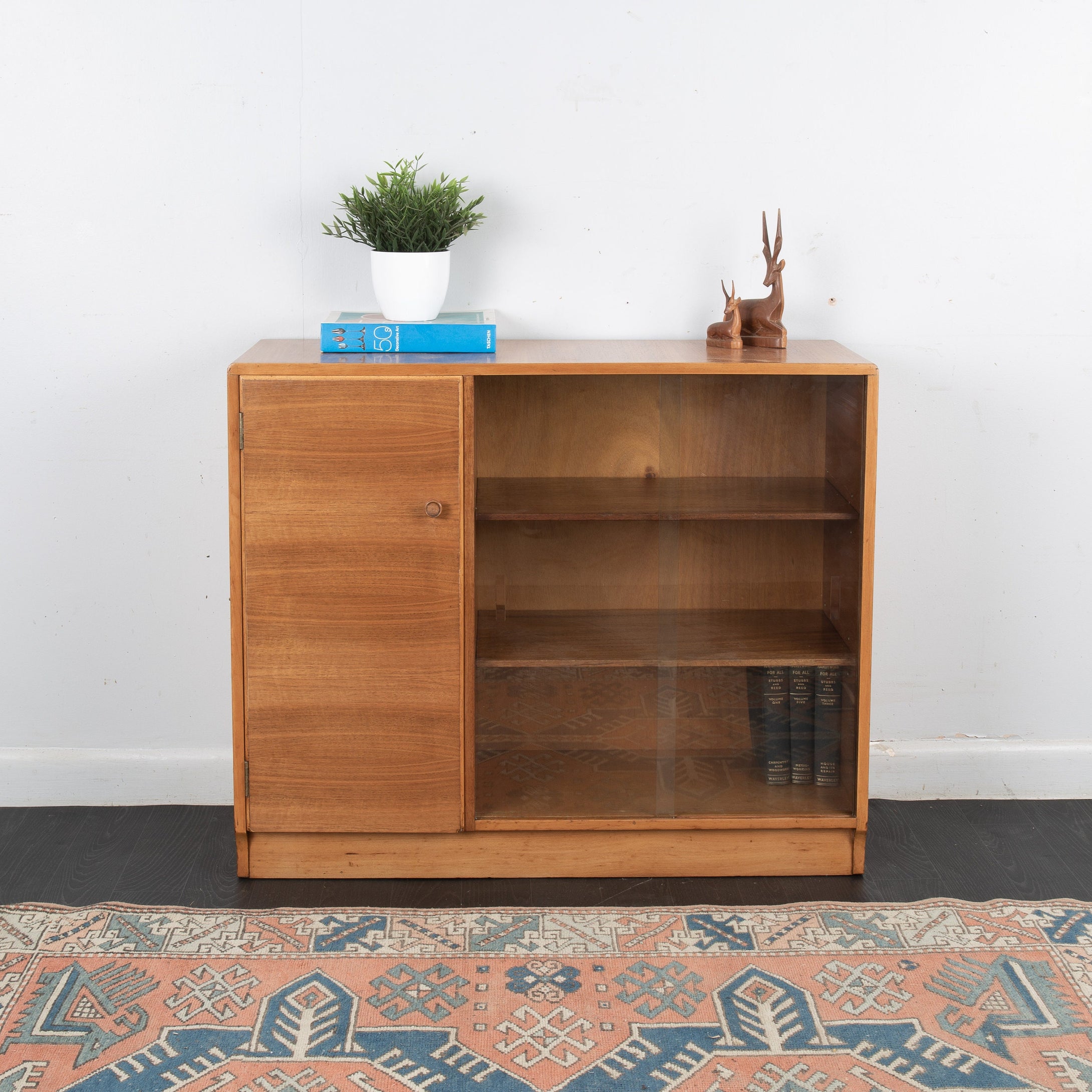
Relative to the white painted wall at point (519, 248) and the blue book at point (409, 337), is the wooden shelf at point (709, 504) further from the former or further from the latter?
the white painted wall at point (519, 248)

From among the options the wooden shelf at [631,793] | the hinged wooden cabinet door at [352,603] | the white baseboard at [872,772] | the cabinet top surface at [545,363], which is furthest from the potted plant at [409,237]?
the white baseboard at [872,772]

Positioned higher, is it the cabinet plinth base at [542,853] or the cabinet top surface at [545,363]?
the cabinet top surface at [545,363]

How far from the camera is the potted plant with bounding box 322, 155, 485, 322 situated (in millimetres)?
2330

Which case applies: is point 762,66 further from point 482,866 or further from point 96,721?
point 96,721

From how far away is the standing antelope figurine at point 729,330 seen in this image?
7.83 ft

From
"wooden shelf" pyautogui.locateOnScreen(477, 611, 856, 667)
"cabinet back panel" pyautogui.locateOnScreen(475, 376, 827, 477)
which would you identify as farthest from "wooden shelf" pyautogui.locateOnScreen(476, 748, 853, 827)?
"cabinet back panel" pyautogui.locateOnScreen(475, 376, 827, 477)

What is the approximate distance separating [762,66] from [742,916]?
1806mm

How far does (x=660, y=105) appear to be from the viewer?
2496 mm

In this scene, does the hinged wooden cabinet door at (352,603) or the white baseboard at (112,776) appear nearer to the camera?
the hinged wooden cabinet door at (352,603)

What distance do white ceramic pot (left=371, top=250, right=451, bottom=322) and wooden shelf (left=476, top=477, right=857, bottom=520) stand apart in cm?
38

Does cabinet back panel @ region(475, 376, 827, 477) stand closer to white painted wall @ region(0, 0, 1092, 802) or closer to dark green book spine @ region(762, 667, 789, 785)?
white painted wall @ region(0, 0, 1092, 802)

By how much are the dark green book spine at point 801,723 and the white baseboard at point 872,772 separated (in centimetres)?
45

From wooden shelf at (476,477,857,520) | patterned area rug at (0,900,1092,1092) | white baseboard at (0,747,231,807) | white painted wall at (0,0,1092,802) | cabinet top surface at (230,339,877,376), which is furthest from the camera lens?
white baseboard at (0,747,231,807)

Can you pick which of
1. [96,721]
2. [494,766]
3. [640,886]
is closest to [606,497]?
[494,766]
